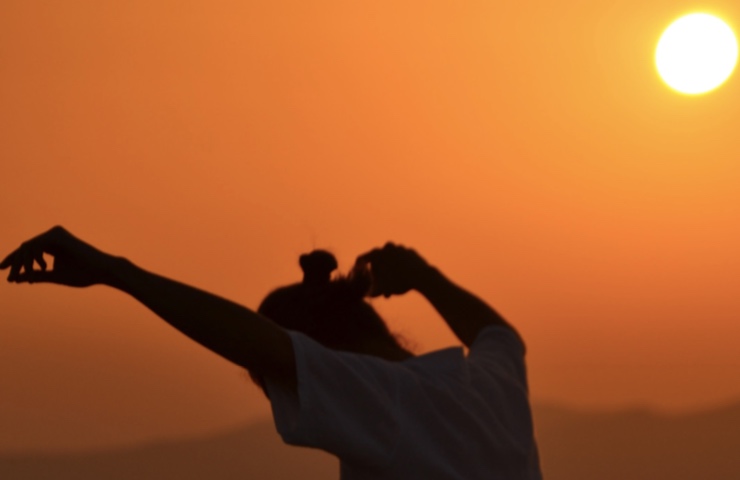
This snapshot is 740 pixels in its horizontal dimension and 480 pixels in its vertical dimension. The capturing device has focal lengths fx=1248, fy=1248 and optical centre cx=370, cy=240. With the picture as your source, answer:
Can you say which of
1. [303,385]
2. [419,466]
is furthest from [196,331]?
[419,466]

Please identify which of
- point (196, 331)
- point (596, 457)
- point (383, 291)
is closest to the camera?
point (196, 331)

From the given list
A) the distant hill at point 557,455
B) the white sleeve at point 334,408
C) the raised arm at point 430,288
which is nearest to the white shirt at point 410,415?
the white sleeve at point 334,408

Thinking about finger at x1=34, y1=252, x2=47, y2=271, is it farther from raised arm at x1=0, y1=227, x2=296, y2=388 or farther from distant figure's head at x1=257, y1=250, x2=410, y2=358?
distant figure's head at x1=257, y1=250, x2=410, y2=358

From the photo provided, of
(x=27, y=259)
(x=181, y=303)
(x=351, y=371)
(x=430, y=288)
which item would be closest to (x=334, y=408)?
(x=351, y=371)

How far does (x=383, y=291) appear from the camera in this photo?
123cm

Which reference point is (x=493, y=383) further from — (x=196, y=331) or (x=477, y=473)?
(x=196, y=331)

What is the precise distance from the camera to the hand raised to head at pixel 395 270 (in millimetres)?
1239

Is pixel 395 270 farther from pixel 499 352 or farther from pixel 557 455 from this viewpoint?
pixel 557 455

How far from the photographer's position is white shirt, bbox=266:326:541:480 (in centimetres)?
89

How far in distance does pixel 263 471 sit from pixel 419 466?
3250 millimetres

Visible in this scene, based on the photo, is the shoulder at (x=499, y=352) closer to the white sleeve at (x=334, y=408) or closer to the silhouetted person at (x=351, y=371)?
the silhouetted person at (x=351, y=371)

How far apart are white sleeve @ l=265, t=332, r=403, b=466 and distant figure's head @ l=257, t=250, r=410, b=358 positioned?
141mm

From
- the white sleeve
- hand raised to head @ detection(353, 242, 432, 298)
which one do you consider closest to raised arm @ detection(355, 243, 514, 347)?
hand raised to head @ detection(353, 242, 432, 298)

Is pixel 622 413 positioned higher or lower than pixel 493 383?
lower
